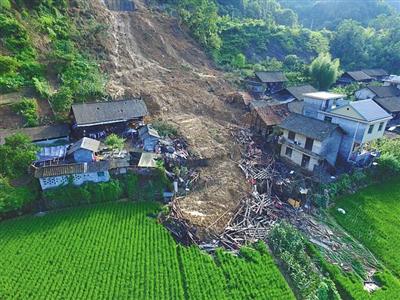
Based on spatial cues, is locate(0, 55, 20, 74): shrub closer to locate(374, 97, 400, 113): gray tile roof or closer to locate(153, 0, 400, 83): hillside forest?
locate(153, 0, 400, 83): hillside forest

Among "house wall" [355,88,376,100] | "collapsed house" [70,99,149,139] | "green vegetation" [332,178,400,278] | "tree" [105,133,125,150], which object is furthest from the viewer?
"house wall" [355,88,376,100]

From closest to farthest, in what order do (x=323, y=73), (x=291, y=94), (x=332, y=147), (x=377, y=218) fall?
(x=377, y=218) < (x=332, y=147) < (x=291, y=94) < (x=323, y=73)

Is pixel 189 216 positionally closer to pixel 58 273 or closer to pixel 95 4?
pixel 58 273

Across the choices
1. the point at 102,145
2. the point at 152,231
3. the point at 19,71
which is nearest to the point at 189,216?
the point at 152,231

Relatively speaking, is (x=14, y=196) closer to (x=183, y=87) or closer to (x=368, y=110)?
(x=183, y=87)

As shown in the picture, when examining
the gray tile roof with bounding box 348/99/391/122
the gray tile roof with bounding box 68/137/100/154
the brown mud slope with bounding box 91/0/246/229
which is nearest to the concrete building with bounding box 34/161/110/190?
the gray tile roof with bounding box 68/137/100/154

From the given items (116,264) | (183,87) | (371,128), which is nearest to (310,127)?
(371,128)

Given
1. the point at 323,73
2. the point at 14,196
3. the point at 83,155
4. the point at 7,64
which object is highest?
the point at 7,64
